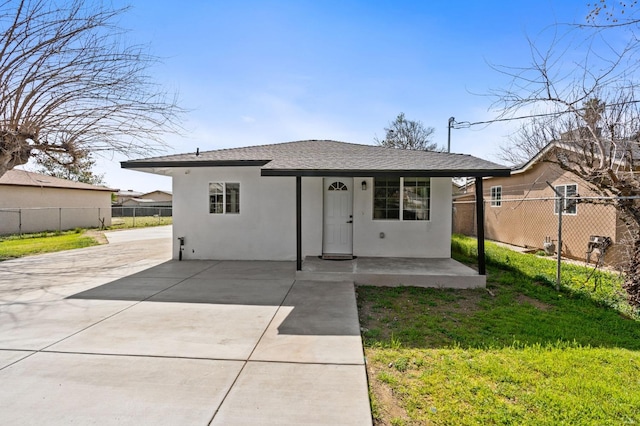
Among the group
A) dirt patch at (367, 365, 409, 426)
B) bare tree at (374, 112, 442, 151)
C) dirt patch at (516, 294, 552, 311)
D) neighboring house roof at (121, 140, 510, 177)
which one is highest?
bare tree at (374, 112, 442, 151)

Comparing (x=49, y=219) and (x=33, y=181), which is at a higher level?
(x=33, y=181)

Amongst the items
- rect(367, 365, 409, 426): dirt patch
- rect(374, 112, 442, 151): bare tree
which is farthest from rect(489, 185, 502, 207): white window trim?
rect(367, 365, 409, 426): dirt patch

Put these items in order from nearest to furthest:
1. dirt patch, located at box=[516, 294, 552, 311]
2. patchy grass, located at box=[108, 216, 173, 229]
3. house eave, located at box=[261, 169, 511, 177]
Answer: dirt patch, located at box=[516, 294, 552, 311], house eave, located at box=[261, 169, 511, 177], patchy grass, located at box=[108, 216, 173, 229]

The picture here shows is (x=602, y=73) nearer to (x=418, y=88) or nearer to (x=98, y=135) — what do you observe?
(x=418, y=88)

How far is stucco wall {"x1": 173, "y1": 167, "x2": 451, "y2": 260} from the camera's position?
833cm

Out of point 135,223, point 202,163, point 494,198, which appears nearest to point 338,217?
point 202,163

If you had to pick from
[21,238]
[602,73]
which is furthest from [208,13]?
[21,238]

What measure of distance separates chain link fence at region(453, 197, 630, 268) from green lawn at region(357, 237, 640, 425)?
189 centimetres

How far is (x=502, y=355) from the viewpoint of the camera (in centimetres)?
354

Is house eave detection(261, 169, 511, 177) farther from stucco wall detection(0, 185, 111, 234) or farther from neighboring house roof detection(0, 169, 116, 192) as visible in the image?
neighboring house roof detection(0, 169, 116, 192)

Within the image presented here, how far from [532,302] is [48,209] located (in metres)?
23.1

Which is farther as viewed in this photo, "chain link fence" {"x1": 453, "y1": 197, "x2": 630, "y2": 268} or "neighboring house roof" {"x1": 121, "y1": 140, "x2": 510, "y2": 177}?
"chain link fence" {"x1": 453, "y1": 197, "x2": 630, "y2": 268}

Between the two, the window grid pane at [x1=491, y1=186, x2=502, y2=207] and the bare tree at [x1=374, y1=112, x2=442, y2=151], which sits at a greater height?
Answer: the bare tree at [x1=374, y1=112, x2=442, y2=151]

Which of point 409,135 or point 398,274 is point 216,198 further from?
point 409,135
